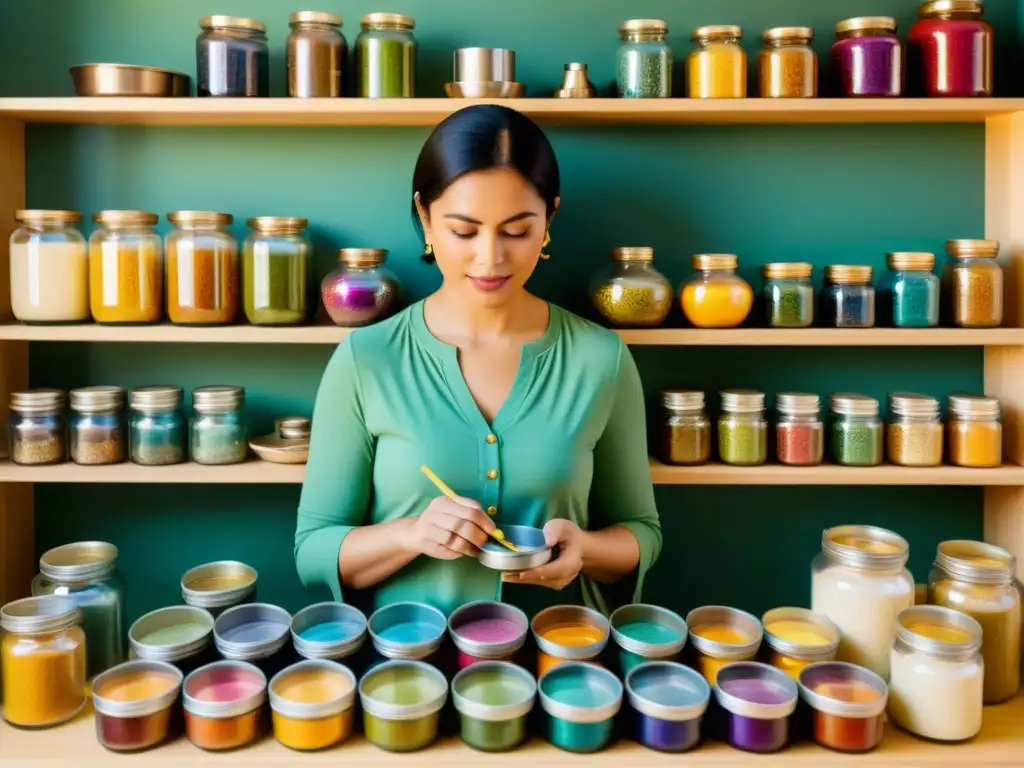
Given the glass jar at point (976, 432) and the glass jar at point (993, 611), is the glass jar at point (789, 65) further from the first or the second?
the glass jar at point (993, 611)

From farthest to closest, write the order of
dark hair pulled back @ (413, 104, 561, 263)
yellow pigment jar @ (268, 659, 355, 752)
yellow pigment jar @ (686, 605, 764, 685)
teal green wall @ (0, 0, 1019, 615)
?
teal green wall @ (0, 0, 1019, 615) → dark hair pulled back @ (413, 104, 561, 263) → yellow pigment jar @ (686, 605, 764, 685) → yellow pigment jar @ (268, 659, 355, 752)

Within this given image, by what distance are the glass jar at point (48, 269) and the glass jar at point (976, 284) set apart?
5.29 feet

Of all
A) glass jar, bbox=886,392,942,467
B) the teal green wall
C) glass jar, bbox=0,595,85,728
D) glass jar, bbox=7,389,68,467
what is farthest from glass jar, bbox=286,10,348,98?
glass jar, bbox=886,392,942,467

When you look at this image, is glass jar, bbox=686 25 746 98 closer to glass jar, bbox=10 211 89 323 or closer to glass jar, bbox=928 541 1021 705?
glass jar, bbox=928 541 1021 705

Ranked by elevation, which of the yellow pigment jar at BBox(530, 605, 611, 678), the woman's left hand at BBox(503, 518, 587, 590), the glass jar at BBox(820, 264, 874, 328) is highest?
the glass jar at BBox(820, 264, 874, 328)

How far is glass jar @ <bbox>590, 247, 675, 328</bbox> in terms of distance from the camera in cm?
170

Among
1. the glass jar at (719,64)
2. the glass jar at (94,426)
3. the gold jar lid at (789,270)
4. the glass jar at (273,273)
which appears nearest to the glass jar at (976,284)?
the gold jar lid at (789,270)

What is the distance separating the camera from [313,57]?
1679 mm

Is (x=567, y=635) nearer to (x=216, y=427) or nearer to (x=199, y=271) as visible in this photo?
(x=216, y=427)

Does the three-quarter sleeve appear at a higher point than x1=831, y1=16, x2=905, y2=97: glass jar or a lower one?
lower

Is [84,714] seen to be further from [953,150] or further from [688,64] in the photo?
[953,150]

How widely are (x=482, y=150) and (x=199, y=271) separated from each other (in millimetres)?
604

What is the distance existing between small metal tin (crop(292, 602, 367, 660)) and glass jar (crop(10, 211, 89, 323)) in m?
0.76

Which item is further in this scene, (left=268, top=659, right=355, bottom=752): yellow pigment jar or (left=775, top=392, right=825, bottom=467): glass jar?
(left=775, top=392, right=825, bottom=467): glass jar
